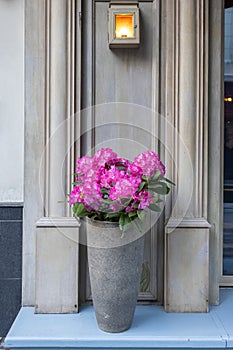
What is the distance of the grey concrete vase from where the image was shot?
2008 mm

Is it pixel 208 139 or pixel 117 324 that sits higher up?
pixel 208 139

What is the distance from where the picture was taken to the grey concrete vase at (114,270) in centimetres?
201

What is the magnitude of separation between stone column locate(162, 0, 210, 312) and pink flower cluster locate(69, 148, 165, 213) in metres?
0.43

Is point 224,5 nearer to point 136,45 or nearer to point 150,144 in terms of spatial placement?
point 136,45

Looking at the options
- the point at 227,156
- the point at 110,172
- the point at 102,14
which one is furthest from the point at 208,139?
the point at 102,14

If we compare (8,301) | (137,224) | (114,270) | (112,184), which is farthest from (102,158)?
(8,301)

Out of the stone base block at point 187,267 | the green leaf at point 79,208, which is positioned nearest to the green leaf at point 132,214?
the green leaf at point 79,208

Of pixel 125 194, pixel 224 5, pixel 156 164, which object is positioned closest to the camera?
pixel 125 194

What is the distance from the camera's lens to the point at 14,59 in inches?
97.3

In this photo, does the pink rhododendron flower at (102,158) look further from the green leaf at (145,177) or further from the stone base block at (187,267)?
the stone base block at (187,267)

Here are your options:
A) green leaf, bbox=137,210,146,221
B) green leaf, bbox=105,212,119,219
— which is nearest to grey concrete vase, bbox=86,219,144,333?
green leaf, bbox=105,212,119,219

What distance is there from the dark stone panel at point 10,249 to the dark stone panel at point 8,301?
2.1 inches

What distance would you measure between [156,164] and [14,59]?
3.90 ft

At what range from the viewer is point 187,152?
238cm
